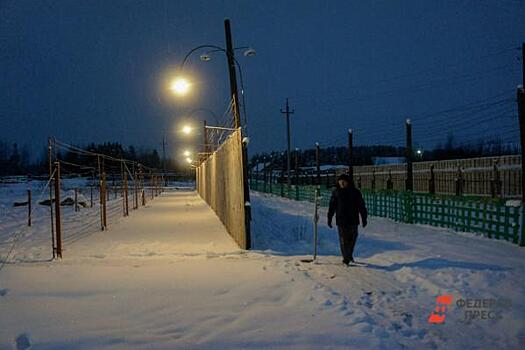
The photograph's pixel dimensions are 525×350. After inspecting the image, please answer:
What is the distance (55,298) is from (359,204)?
16.5 ft

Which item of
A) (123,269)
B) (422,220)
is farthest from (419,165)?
(123,269)

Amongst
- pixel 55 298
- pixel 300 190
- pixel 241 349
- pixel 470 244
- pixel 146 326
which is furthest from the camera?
pixel 300 190

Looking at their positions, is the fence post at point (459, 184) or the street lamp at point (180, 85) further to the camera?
the fence post at point (459, 184)

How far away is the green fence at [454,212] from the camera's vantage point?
10055 mm

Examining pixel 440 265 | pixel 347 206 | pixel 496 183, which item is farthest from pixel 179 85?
pixel 496 183

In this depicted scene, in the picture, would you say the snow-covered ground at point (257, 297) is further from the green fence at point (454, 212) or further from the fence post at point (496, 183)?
the fence post at point (496, 183)

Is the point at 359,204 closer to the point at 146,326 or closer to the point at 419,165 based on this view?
the point at 146,326

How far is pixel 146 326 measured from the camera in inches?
170

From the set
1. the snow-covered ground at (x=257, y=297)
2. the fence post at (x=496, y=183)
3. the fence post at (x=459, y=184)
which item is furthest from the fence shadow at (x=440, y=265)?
the fence post at (x=459, y=184)

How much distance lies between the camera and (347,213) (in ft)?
24.5
